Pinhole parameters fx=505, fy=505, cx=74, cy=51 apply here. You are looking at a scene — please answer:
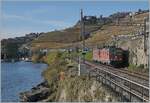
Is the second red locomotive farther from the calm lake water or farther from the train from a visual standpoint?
the calm lake water

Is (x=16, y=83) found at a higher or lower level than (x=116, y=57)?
lower

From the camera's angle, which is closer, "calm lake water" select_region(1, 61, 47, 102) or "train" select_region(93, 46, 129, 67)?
"calm lake water" select_region(1, 61, 47, 102)

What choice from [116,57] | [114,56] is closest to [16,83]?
[114,56]

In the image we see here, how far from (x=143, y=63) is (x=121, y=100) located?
28.5 m

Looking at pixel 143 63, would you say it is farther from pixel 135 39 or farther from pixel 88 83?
pixel 88 83

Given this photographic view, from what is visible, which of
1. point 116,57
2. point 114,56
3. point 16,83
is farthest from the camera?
point 16,83

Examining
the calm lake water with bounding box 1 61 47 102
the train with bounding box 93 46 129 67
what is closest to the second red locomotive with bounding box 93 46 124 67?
the train with bounding box 93 46 129 67

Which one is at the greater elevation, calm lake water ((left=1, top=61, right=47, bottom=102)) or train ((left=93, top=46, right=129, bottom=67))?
train ((left=93, top=46, right=129, bottom=67))

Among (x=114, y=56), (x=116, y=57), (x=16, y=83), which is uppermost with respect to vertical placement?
(x=114, y=56)

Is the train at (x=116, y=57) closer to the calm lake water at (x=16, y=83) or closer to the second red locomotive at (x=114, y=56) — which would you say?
the second red locomotive at (x=114, y=56)

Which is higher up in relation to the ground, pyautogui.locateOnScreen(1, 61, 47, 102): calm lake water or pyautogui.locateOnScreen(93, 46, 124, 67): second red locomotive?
pyautogui.locateOnScreen(93, 46, 124, 67): second red locomotive

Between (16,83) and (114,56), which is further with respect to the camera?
(16,83)

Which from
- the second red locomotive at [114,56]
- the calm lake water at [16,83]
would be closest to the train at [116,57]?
the second red locomotive at [114,56]

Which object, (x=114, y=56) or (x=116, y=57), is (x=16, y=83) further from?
(x=116, y=57)
